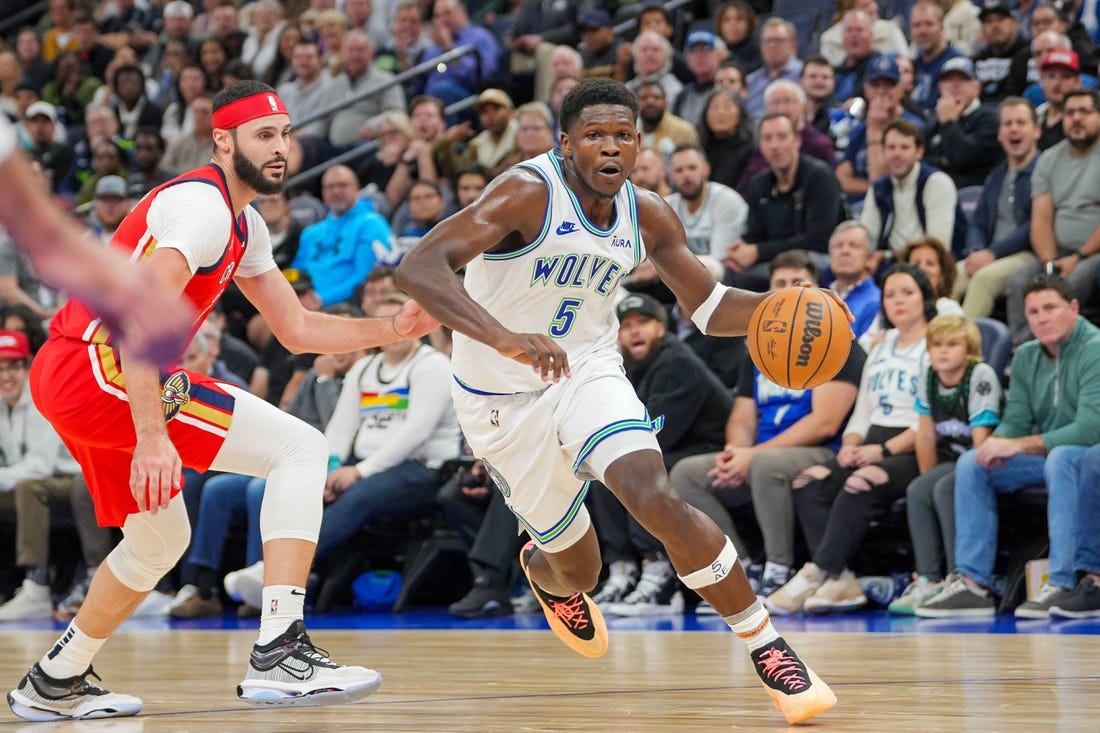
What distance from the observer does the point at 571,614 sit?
17.6 ft

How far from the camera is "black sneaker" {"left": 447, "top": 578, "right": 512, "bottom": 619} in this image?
27.8 ft

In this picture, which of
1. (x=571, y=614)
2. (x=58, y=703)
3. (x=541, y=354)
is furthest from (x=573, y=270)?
(x=58, y=703)

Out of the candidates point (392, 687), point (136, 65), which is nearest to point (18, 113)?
point (136, 65)

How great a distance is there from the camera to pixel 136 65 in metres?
15.9

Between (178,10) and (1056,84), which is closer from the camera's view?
(1056,84)

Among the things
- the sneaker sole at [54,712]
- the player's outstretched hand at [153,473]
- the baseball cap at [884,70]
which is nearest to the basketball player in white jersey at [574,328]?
the player's outstretched hand at [153,473]

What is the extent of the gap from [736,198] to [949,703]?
235 inches

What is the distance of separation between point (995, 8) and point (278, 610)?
7.90 m

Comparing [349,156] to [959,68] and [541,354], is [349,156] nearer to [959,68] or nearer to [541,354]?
[959,68]

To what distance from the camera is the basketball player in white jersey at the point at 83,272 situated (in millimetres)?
1900

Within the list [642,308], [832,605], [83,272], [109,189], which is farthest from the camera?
[109,189]

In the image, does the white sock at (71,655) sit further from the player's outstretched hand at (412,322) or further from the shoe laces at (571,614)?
the shoe laces at (571,614)

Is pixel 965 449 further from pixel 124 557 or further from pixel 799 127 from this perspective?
pixel 124 557

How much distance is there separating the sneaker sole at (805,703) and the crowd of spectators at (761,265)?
133 inches
